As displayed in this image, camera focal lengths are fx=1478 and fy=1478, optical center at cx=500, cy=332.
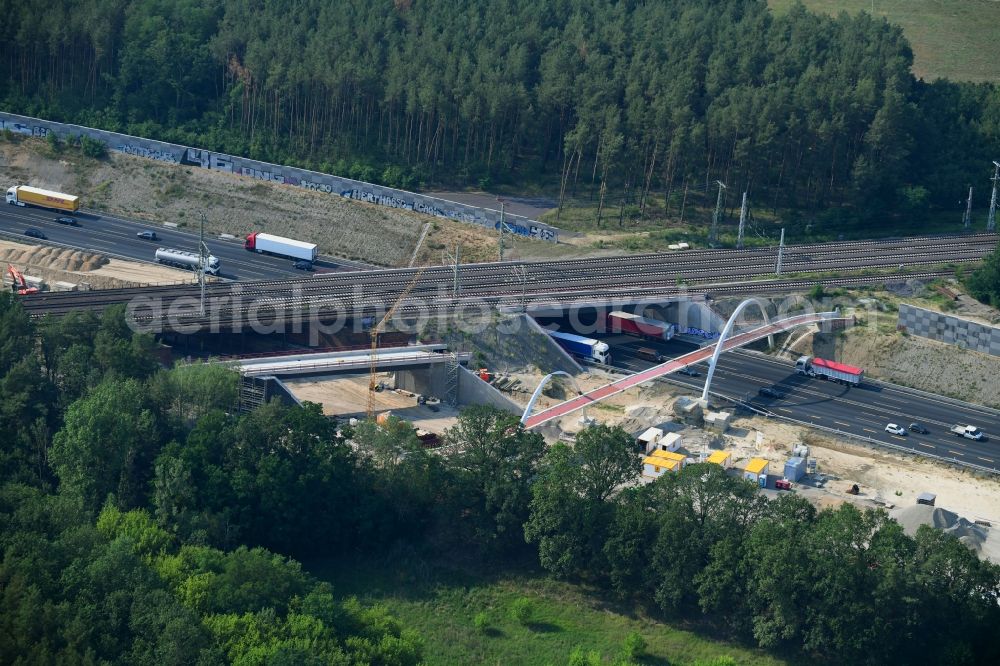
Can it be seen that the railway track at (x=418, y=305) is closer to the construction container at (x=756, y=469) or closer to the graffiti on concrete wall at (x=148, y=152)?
the construction container at (x=756, y=469)

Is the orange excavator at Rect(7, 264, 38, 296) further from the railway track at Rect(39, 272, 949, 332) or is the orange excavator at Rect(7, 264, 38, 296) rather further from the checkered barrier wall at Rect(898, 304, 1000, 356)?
the checkered barrier wall at Rect(898, 304, 1000, 356)

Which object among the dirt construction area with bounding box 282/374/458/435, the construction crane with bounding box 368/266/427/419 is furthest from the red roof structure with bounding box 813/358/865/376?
the construction crane with bounding box 368/266/427/419

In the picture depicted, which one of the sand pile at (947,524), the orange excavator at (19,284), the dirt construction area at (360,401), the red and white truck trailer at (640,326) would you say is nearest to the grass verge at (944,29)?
the red and white truck trailer at (640,326)

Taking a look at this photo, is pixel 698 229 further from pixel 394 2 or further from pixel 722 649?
pixel 722 649

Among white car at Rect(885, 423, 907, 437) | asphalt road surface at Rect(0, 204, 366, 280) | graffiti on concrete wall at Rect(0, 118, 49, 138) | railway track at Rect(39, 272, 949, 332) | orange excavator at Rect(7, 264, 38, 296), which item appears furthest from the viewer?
graffiti on concrete wall at Rect(0, 118, 49, 138)

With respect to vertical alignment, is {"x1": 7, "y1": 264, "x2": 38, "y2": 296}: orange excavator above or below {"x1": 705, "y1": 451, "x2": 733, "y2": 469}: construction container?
above

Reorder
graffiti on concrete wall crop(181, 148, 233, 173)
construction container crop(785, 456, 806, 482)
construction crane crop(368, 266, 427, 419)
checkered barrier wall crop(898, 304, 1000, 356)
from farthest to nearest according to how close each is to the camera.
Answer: graffiti on concrete wall crop(181, 148, 233, 173) → checkered barrier wall crop(898, 304, 1000, 356) → construction crane crop(368, 266, 427, 419) → construction container crop(785, 456, 806, 482)
